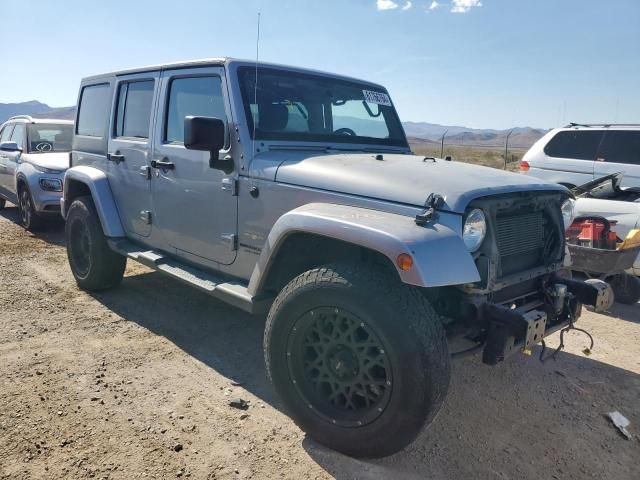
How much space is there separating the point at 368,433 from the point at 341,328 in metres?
0.52

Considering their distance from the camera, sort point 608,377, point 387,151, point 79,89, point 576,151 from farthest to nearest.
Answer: point 576,151 → point 79,89 → point 387,151 → point 608,377

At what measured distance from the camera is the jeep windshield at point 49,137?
838cm

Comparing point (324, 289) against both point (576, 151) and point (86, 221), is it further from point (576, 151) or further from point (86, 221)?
point (576, 151)

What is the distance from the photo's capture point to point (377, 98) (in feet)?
14.1

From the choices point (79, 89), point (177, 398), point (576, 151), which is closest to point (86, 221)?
point (79, 89)

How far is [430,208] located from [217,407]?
5.73ft

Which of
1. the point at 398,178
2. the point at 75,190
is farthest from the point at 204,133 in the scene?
the point at 75,190

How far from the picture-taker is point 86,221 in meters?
4.79

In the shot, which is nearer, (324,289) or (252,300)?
(324,289)

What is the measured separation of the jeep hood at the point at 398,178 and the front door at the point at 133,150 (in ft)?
4.85

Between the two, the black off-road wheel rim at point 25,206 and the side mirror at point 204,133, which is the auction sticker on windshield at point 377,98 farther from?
the black off-road wheel rim at point 25,206

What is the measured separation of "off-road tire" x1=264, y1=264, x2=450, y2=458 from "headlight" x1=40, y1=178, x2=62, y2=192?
6094mm

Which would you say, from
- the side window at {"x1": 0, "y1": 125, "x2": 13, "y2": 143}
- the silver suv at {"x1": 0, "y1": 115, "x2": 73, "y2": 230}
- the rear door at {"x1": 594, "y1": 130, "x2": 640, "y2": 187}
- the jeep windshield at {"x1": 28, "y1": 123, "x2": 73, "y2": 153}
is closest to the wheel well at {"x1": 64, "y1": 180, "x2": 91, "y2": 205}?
the silver suv at {"x1": 0, "y1": 115, "x2": 73, "y2": 230}

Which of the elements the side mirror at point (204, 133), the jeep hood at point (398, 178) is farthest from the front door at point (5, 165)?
the jeep hood at point (398, 178)
